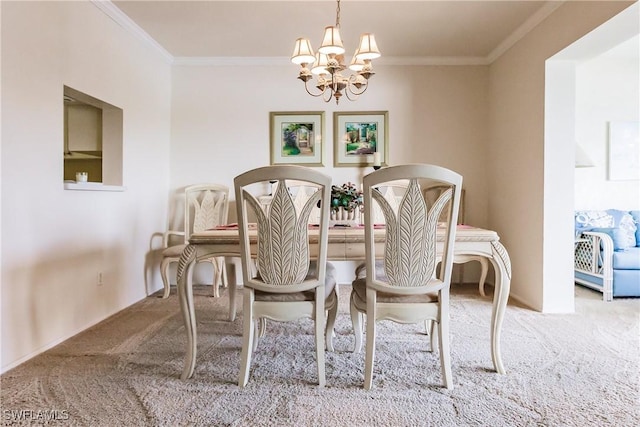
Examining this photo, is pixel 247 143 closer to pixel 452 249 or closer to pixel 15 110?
pixel 15 110

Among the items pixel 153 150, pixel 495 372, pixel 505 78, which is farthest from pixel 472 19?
pixel 153 150

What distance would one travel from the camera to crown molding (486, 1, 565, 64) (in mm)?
2770

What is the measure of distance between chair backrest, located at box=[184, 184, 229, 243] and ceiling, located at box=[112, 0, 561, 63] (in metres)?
1.42

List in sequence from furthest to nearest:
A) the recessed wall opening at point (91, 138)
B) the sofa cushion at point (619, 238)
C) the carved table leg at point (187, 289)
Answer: the sofa cushion at point (619, 238)
the recessed wall opening at point (91, 138)
the carved table leg at point (187, 289)

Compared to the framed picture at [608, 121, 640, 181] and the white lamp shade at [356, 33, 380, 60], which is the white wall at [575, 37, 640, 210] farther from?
the white lamp shade at [356, 33, 380, 60]

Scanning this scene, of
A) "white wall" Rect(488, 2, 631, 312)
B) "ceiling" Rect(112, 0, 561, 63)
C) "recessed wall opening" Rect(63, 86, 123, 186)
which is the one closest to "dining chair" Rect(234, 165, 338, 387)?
"recessed wall opening" Rect(63, 86, 123, 186)

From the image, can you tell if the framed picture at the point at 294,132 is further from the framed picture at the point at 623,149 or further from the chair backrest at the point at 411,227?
the framed picture at the point at 623,149

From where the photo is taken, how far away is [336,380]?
181 cm

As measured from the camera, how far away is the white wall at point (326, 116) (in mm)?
3943

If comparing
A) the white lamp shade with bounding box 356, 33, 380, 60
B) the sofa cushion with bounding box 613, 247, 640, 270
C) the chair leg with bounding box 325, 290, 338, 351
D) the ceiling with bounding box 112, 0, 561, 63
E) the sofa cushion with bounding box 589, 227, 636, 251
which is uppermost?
the ceiling with bounding box 112, 0, 561, 63

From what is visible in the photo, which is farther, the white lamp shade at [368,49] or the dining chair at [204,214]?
the dining chair at [204,214]

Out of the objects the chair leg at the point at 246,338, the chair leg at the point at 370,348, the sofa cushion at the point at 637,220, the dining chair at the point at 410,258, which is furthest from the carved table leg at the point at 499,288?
the sofa cushion at the point at 637,220

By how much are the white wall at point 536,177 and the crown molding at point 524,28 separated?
0.04 m

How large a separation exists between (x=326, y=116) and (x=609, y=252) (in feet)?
9.84
